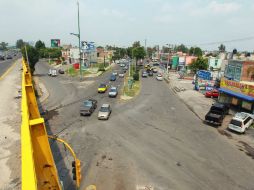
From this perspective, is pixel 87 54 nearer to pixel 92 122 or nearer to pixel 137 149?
pixel 92 122

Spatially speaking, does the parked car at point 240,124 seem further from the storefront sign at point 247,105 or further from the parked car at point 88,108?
the parked car at point 88,108

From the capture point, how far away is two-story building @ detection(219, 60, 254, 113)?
32.3 m

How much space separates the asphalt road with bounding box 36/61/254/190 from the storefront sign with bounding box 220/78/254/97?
9.05 m

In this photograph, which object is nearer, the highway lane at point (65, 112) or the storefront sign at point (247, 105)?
the highway lane at point (65, 112)

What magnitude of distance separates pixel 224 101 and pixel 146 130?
1993 centimetres

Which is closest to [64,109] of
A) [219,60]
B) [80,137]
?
[80,137]

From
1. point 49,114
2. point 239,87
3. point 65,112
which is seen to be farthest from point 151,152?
point 239,87

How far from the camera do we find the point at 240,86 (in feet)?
111

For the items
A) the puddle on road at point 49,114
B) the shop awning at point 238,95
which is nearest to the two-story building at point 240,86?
the shop awning at point 238,95

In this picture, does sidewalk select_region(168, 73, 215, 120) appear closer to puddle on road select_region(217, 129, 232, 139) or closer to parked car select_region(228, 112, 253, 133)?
puddle on road select_region(217, 129, 232, 139)

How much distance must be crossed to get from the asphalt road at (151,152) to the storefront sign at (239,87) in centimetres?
905

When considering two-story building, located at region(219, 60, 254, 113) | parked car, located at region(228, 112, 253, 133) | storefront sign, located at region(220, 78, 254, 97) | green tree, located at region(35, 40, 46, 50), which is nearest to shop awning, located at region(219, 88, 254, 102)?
two-story building, located at region(219, 60, 254, 113)

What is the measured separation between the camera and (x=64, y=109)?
110 feet

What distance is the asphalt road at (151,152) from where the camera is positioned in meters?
16.2
